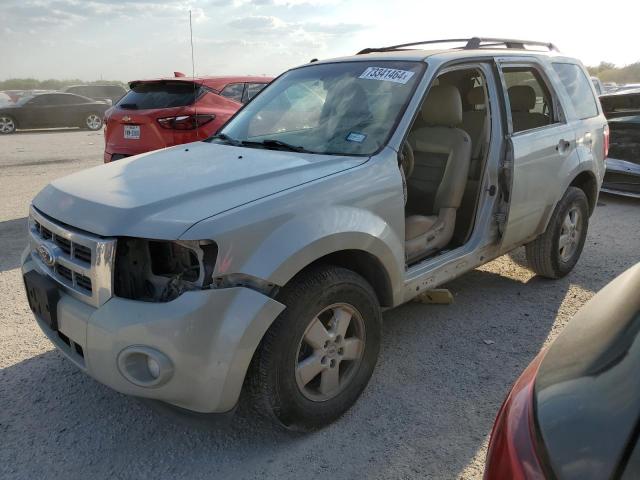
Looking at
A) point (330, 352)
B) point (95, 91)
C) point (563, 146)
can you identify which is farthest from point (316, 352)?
point (95, 91)

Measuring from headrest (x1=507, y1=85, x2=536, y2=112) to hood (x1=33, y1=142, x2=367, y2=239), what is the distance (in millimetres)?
2169

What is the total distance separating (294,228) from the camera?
2436 mm

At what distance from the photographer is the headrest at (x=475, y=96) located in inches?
Result: 176

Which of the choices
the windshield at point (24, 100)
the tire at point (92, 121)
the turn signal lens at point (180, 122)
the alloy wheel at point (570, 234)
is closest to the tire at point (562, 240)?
the alloy wheel at point (570, 234)

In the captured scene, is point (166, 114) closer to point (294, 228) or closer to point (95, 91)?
point (294, 228)

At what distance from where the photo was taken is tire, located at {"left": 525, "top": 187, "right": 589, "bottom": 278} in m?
4.38

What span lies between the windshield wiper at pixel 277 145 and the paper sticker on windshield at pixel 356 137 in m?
0.25

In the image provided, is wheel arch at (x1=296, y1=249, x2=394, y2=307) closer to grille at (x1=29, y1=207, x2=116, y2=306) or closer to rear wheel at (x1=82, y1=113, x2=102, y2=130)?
grille at (x1=29, y1=207, x2=116, y2=306)

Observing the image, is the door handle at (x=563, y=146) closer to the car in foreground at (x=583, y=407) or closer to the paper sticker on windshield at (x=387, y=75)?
the paper sticker on windshield at (x=387, y=75)

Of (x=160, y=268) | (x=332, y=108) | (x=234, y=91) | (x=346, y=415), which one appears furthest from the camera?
(x=234, y=91)

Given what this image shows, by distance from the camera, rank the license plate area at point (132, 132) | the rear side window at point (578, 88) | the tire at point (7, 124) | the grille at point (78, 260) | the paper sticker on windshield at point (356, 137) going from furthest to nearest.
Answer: the tire at point (7, 124) < the license plate area at point (132, 132) < the rear side window at point (578, 88) < the paper sticker on windshield at point (356, 137) < the grille at point (78, 260)

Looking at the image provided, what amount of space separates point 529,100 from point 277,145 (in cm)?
238

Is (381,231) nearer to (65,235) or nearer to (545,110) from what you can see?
(65,235)

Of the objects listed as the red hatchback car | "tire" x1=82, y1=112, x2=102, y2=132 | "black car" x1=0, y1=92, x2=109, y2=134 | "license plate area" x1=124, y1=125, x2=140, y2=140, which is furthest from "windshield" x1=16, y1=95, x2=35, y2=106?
"license plate area" x1=124, y1=125, x2=140, y2=140
